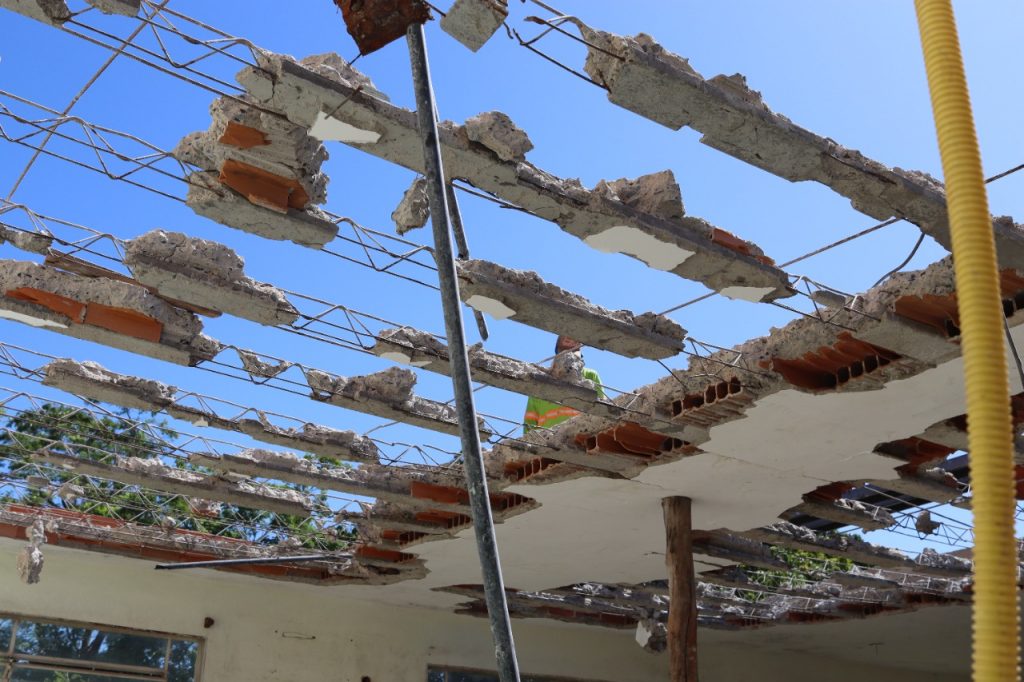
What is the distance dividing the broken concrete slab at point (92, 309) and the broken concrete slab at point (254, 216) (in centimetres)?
126

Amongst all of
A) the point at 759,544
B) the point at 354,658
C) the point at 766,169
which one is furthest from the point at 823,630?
the point at 766,169

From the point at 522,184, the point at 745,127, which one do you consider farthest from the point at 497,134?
the point at 745,127

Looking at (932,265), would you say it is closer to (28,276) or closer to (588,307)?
(588,307)

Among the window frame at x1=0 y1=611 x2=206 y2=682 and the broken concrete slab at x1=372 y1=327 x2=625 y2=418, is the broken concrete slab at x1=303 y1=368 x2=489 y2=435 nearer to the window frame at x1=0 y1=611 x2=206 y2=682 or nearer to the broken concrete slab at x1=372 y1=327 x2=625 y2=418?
the broken concrete slab at x1=372 y1=327 x2=625 y2=418

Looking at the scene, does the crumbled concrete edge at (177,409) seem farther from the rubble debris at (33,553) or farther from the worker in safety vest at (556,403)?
the rubble debris at (33,553)

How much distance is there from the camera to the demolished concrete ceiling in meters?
6.69

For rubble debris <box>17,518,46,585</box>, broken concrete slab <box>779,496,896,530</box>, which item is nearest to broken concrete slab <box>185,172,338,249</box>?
broken concrete slab <box>779,496,896,530</box>

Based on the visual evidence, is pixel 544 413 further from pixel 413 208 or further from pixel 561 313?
pixel 413 208

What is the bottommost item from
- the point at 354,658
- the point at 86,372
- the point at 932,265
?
the point at 354,658

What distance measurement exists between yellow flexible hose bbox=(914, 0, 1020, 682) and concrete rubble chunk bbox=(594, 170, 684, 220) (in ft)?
14.1

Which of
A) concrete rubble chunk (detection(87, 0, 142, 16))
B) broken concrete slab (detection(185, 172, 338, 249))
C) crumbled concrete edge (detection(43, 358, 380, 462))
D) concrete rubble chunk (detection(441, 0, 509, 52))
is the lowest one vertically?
crumbled concrete edge (detection(43, 358, 380, 462))

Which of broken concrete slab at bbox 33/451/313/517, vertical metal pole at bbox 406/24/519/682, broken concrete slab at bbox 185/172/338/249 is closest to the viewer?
vertical metal pole at bbox 406/24/519/682

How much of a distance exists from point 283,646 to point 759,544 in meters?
6.60

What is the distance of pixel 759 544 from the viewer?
14.0 meters
